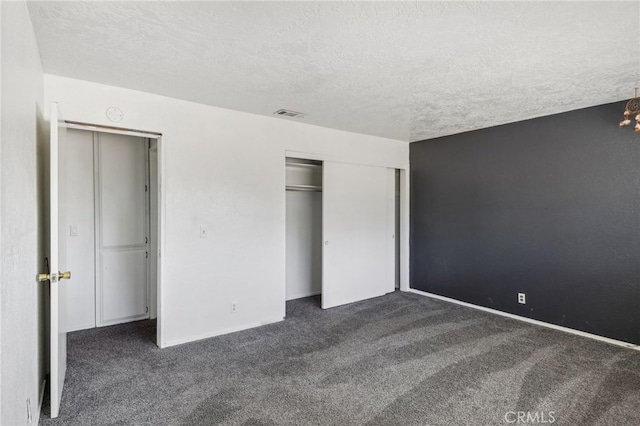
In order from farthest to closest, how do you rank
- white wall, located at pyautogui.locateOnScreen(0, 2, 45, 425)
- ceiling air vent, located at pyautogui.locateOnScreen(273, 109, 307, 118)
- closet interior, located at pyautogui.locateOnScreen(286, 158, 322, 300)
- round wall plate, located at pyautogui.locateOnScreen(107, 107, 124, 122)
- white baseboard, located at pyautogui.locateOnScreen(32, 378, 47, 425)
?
closet interior, located at pyautogui.locateOnScreen(286, 158, 322, 300) → ceiling air vent, located at pyautogui.locateOnScreen(273, 109, 307, 118) → round wall plate, located at pyautogui.locateOnScreen(107, 107, 124, 122) → white baseboard, located at pyautogui.locateOnScreen(32, 378, 47, 425) → white wall, located at pyautogui.locateOnScreen(0, 2, 45, 425)

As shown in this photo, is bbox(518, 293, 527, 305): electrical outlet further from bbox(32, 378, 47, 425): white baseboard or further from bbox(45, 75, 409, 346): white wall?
bbox(32, 378, 47, 425): white baseboard

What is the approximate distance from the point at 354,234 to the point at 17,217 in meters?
3.87

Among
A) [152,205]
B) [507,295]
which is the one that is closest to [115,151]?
[152,205]

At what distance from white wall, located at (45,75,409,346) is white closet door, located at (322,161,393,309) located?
686 mm

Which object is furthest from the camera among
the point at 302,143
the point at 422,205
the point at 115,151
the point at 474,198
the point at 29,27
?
the point at 422,205

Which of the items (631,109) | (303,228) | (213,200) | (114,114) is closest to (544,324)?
(631,109)

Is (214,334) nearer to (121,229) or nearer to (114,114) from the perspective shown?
(121,229)

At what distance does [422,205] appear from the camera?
5305 mm

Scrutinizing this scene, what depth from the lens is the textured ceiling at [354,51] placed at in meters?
1.84

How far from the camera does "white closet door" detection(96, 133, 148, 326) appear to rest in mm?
3869

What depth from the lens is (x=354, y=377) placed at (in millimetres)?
2725

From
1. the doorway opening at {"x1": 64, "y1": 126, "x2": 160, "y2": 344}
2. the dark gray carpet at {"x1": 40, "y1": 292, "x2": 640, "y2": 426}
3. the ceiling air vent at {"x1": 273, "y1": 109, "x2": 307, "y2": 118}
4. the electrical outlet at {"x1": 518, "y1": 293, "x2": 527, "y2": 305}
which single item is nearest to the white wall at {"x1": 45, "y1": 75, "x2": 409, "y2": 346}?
the ceiling air vent at {"x1": 273, "y1": 109, "x2": 307, "y2": 118}

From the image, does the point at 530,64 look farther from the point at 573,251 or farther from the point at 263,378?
the point at 263,378

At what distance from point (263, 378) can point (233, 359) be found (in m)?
0.47
